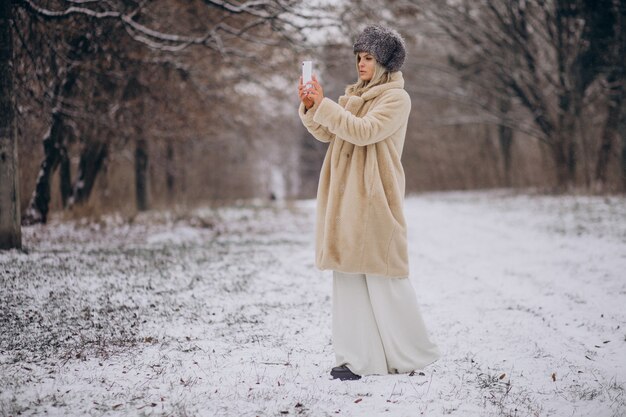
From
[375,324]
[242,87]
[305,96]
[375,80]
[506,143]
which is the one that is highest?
[242,87]

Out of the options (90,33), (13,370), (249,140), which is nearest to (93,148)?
(90,33)

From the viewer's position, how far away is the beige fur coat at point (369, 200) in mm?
3531

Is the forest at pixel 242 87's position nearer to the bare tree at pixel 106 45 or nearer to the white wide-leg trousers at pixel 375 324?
the bare tree at pixel 106 45

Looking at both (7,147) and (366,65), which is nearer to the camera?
(366,65)

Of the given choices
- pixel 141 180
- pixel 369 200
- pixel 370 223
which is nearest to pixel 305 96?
pixel 369 200

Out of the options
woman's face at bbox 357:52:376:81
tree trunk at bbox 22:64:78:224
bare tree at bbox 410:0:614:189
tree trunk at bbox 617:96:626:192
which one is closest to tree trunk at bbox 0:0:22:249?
tree trunk at bbox 22:64:78:224

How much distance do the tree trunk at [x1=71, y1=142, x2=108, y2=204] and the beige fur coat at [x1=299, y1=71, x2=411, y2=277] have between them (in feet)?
33.4

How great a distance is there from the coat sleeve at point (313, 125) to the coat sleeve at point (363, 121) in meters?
0.10

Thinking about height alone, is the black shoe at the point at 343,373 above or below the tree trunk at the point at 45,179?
below

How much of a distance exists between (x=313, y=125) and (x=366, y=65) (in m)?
0.52

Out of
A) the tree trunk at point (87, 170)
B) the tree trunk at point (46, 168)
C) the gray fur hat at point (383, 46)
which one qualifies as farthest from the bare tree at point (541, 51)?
the gray fur hat at point (383, 46)

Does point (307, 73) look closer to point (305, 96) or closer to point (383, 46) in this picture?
point (305, 96)

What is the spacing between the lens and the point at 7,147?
705cm

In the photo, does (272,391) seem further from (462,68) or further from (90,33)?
(462,68)
